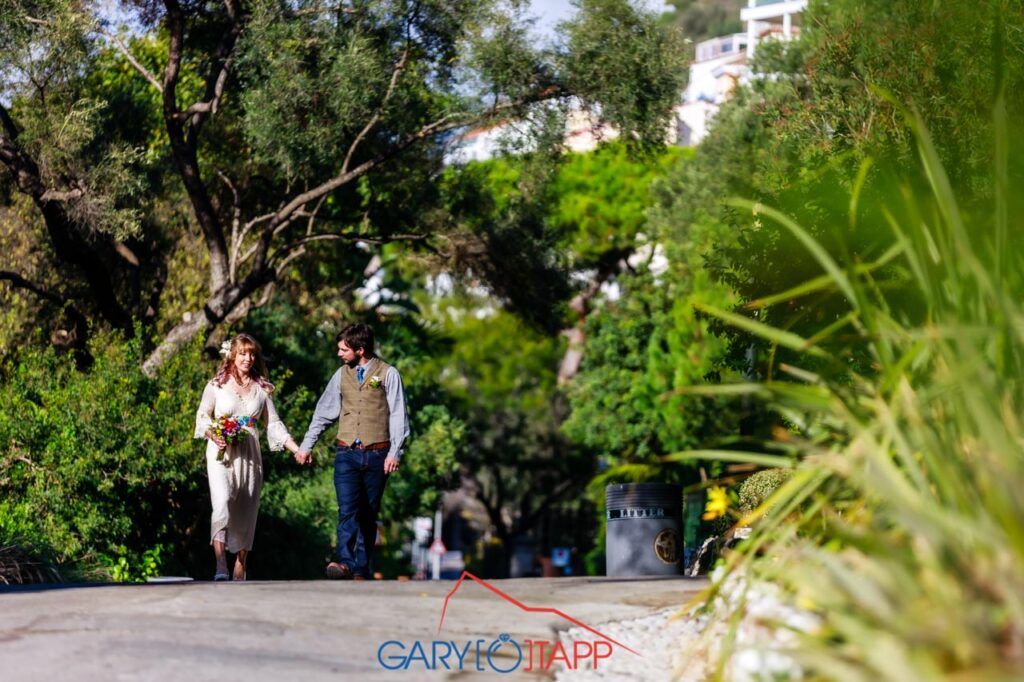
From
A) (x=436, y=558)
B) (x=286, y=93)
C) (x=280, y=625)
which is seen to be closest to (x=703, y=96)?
(x=436, y=558)

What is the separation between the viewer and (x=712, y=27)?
502 ft

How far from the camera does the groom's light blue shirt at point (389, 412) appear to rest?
33.4ft

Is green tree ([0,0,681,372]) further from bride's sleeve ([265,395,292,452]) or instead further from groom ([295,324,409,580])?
groom ([295,324,409,580])

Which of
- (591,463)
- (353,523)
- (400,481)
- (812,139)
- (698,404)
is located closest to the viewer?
(353,523)

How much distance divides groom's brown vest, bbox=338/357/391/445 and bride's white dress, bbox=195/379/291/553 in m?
0.54

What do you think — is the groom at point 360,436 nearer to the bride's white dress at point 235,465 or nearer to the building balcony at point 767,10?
the bride's white dress at point 235,465

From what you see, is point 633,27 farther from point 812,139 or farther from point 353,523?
point 353,523

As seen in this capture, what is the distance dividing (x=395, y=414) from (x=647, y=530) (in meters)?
1.98

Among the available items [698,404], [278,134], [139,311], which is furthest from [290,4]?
[698,404]

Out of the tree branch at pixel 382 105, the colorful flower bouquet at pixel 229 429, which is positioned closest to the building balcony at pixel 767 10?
the tree branch at pixel 382 105

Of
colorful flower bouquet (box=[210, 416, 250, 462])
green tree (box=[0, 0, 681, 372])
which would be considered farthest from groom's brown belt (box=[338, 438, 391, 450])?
green tree (box=[0, 0, 681, 372])

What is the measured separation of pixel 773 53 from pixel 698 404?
352 inches

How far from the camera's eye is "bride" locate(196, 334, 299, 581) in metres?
10.3

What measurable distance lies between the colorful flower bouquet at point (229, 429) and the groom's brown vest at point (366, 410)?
69 cm
